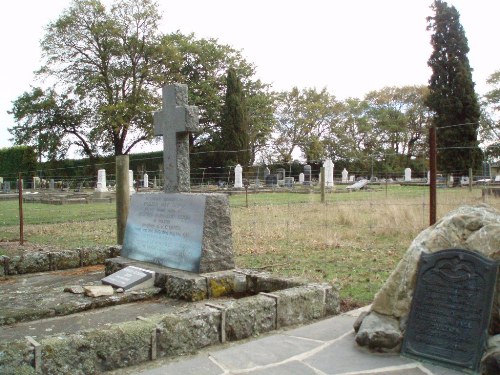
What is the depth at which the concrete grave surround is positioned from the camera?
3643 mm

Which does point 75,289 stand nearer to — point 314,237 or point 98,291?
point 98,291

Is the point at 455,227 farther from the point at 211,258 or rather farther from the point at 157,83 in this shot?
the point at 157,83

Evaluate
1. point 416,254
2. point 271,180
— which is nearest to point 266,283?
point 416,254

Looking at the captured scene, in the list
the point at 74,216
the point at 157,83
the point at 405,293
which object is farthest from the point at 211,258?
the point at 157,83

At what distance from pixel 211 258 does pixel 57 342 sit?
8.69 ft

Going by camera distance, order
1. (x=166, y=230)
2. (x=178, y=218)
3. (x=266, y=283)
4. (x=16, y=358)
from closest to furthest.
Answer: (x=16, y=358) < (x=266, y=283) < (x=178, y=218) < (x=166, y=230)

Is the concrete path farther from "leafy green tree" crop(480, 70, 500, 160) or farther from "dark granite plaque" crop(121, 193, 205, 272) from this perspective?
"leafy green tree" crop(480, 70, 500, 160)

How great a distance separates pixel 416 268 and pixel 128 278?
3459 mm

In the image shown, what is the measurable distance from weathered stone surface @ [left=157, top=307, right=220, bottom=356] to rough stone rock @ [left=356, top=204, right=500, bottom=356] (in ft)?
3.95

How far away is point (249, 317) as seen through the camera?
4230 millimetres

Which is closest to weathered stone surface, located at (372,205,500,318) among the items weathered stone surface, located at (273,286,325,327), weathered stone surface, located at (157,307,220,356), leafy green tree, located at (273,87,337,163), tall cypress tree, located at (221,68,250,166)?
weathered stone surface, located at (273,286,325,327)

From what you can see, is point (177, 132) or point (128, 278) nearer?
point (128, 278)

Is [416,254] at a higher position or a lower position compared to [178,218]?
lower

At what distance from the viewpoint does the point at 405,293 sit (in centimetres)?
387
